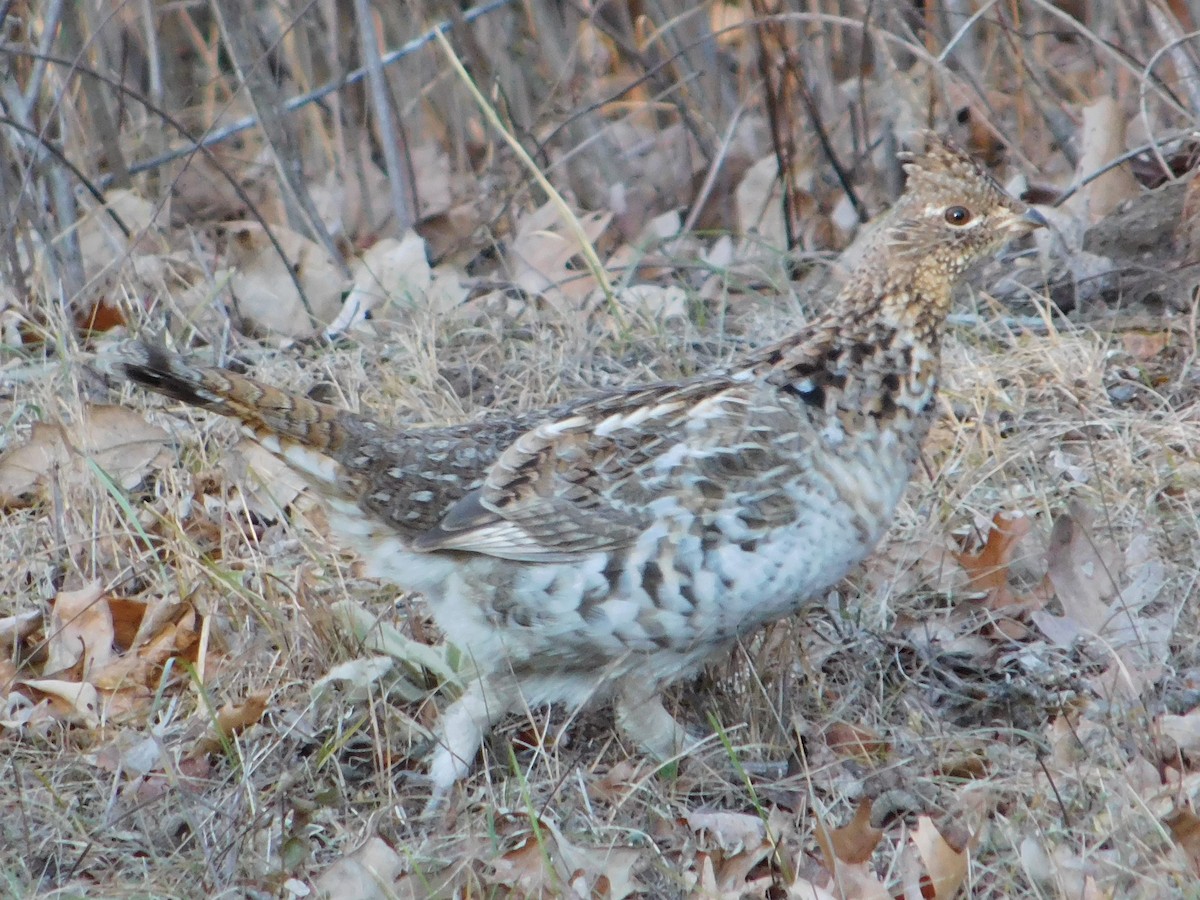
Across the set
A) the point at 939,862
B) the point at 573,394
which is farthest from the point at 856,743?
the point at 573,394

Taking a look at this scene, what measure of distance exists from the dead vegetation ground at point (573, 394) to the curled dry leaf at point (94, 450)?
0.01m

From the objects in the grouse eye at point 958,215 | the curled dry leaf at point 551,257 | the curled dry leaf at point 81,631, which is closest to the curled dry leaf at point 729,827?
the grouse eye at point 958,215

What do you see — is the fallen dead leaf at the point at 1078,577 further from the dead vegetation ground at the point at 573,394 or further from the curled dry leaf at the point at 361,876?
the curled dry leaf at the point at 361,876

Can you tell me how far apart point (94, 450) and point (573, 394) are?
61.6 inches

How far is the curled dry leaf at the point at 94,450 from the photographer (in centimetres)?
490

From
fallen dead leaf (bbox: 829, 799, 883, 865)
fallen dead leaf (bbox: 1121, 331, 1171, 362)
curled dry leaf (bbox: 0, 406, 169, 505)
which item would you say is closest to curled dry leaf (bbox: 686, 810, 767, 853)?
fallen dead leaf (bbox: 829, 799, 883, 865)

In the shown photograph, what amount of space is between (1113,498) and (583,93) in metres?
4.00

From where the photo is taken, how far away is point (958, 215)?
3986 mm

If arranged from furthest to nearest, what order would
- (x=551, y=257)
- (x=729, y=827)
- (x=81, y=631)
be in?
(x=551, y=257) → (x=81, y=631) → (x=729, y=827)

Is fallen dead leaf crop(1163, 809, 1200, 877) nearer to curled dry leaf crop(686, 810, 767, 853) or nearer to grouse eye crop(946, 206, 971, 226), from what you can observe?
curled dry leaf crop(686, 810, 767, 853)

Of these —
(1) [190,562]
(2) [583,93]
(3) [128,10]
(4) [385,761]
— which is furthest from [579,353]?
(3) [128,10]

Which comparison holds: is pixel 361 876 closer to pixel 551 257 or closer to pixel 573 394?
pixel 573 394

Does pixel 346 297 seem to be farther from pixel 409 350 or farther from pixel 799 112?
pixel 799 112

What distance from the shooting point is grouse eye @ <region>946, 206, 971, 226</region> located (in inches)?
157
